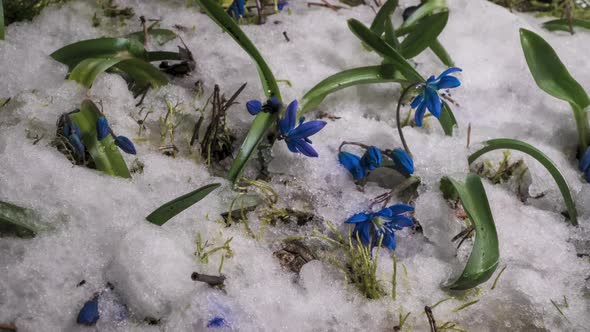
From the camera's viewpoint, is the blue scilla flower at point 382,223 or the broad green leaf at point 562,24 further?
the broad green leaf at point 562,24

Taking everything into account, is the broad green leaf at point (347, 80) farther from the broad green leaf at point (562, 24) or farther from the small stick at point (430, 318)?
the broad green leaf at point (562, 24)

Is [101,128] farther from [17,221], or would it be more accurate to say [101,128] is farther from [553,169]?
[553,169]

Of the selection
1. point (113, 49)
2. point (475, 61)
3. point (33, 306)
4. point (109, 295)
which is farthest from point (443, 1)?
point (33, 306)

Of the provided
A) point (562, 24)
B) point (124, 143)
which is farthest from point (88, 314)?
point (562, 24)

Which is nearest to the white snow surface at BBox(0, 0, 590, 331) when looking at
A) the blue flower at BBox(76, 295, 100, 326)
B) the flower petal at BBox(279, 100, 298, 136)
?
the blue flower at BBox(76, 295, 100, 326)

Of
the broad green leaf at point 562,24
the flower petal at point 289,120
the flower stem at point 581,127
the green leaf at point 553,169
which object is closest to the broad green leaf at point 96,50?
the flower petal at point 289,120

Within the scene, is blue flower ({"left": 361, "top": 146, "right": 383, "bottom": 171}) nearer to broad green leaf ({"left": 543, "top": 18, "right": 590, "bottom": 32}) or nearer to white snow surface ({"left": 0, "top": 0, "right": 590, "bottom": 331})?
white snow surface ({"left": 0, "top": 0, "right": 590, "bottom": 331})
